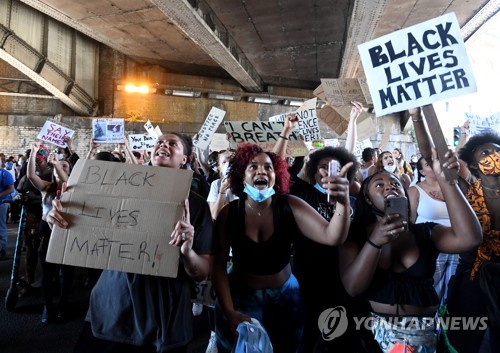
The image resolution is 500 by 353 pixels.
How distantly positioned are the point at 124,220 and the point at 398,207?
1328 mm

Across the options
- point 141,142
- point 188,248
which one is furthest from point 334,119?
point 188,248

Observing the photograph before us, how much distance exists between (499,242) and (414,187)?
3.18ft

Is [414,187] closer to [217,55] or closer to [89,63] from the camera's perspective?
[217,55]

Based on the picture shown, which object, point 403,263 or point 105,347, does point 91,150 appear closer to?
point 105,347

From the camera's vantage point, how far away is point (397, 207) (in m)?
1.67

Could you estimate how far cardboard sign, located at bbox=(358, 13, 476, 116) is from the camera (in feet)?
6.72

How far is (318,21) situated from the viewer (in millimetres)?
8844

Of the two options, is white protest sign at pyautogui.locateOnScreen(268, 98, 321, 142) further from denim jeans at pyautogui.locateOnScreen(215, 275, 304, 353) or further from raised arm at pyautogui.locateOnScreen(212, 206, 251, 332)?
denim jeans at pyautogui.locateOnScreen(215, 275, 304, 353)

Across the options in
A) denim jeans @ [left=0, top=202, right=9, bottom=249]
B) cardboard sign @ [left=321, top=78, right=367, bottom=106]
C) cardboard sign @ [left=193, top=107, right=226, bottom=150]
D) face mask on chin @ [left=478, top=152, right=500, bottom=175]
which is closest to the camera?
face mask on chin @ [left=478, top=152, right=500, bottom=175]

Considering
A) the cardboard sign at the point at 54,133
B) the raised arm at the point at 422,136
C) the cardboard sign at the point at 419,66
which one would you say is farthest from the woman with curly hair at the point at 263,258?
the cardboard sign at the point at 54,133

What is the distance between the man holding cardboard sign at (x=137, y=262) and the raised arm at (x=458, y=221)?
1280 mm

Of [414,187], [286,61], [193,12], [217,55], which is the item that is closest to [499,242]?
[414,187]

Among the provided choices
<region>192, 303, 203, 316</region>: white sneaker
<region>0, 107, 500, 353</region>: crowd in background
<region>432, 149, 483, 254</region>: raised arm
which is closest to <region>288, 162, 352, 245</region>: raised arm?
<region>0, 107, 500, 353</region>: crowd in background

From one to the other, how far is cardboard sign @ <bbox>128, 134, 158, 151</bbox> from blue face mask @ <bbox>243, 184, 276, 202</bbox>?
14.5 feet
